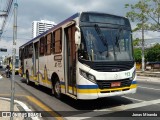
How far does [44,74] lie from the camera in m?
15.1

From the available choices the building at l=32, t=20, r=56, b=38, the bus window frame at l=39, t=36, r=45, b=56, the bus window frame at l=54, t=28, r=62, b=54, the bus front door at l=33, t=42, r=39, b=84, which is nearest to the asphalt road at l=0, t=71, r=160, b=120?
the bus window frame at l=54, t=28, r=62, b=54

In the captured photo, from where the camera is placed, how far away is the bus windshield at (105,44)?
986 cm

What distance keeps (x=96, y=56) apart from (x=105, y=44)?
1.89 feet

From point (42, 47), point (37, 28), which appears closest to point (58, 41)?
point (42, 47)

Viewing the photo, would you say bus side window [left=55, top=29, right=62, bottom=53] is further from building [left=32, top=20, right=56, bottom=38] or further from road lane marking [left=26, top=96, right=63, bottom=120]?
building [left=32, top=20, right=56, bottom=38]

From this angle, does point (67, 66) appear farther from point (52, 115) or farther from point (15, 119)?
point (15, 119)

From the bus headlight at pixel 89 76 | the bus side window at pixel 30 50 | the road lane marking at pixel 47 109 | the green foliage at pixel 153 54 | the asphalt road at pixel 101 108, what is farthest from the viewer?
the green foliage at pixel 153 54

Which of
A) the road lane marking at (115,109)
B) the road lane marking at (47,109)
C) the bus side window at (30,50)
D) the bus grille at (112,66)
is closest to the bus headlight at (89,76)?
the bus grille at (112,66)

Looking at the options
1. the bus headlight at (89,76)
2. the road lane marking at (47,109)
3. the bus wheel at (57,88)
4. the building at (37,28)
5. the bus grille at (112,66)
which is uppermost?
Result: the building at (37,28)

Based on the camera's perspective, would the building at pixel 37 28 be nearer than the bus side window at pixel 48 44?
No

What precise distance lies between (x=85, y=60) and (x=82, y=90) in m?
1.01

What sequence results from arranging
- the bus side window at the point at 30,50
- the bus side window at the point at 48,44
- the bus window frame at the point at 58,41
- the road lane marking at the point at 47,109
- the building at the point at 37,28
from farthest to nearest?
1. the building at the point at 37,28
2. the bus side window at the point at 30,50
3. the bus side window at the point at 48,44
4. the bus window frame at the point at 58,41
5. the road lane marking at the point at 47,109

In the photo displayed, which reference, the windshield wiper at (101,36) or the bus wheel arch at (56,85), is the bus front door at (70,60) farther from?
the bus wheel arch at (56,85)

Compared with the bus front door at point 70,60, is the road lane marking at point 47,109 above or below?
below
